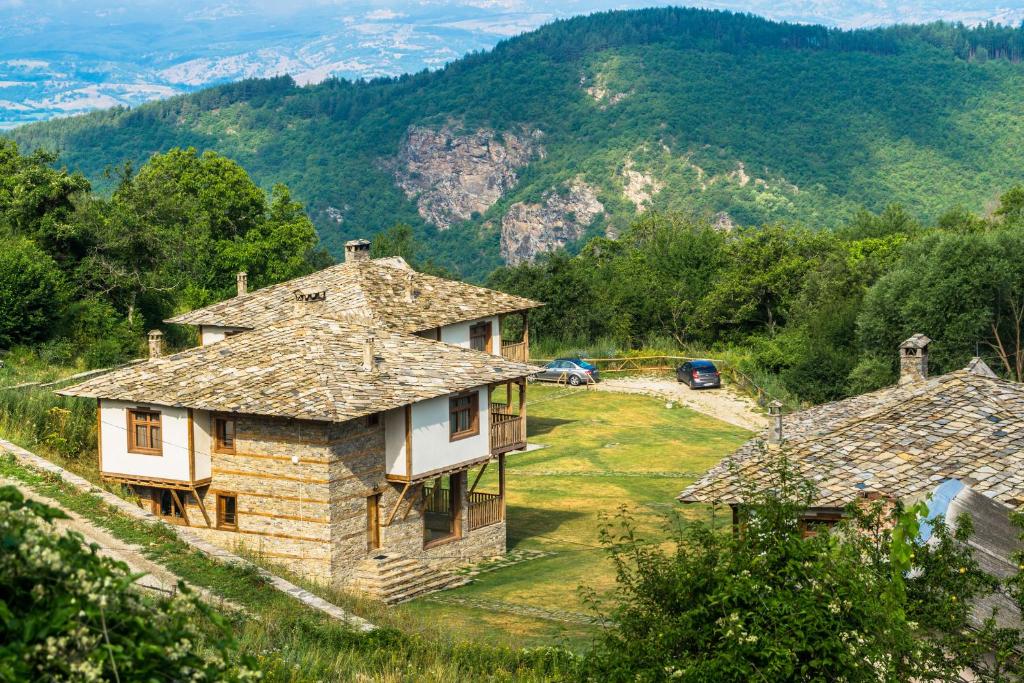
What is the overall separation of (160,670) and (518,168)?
192747mm

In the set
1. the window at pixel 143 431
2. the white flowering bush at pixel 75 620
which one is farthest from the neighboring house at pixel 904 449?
the white flowering bush at pixel 75 620

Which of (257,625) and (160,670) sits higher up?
(160,670)

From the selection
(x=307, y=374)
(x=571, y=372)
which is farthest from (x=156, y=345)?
(x=571, y=372)

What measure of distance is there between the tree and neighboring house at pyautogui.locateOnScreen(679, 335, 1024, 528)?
26.9 meters

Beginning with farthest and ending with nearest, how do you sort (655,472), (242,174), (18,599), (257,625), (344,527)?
(242,174) → (655,472) → (344,527) → (257,625) → (18,599)

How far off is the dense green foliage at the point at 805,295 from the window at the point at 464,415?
2595 cm

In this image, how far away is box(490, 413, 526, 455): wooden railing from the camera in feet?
106

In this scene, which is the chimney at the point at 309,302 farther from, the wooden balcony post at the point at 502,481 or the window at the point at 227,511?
the window at the point at 227,511

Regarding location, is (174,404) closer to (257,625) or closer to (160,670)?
(257,625)

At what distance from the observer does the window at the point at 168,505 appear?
1177 inches

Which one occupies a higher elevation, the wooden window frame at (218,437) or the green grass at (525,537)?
the wooden window frame at (218,437)

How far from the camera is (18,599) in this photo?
292 inches

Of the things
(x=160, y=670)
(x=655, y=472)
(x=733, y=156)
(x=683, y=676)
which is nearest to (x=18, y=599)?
(x=160, y=670)

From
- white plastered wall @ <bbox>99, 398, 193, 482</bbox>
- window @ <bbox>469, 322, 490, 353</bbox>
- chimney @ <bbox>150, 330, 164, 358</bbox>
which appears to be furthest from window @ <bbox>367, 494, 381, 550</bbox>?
window @ <bbox>469, 322, 490, 353</bbox>
